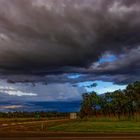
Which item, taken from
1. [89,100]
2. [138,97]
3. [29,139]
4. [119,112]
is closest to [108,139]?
[29,139]

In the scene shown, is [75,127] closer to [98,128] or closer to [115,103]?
[98,128]

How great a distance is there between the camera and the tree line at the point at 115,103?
5335 inches

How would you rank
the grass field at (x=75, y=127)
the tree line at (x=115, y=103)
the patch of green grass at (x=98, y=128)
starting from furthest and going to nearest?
the tree line at (x=115, y=103)
the grass field at (x=75, y=127)
the patch of green grass at (x=98, y=128)

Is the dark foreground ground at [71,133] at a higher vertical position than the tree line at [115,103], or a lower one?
lower

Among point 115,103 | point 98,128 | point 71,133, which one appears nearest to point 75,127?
point 98,128

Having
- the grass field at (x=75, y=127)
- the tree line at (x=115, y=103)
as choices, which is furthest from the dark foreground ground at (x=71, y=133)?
the tree line at (x=115, y=103)

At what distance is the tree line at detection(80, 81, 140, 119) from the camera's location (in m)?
136

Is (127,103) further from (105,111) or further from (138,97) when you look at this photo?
(105,111)

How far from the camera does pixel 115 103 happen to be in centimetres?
14612

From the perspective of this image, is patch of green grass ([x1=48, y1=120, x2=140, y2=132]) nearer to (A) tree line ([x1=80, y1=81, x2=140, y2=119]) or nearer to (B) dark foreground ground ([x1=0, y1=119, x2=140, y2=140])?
(B) dark foreground ground ([x1=0, y1=119, x2=140, y2=140])

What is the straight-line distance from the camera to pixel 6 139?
35781 millimetres

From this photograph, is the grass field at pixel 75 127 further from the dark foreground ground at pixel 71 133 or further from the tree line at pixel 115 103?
the tree line at pixel 115 103

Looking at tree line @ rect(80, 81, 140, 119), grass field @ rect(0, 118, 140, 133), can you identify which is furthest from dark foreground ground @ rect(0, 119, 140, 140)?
tree line @ rect(80, 81, 140, 119)

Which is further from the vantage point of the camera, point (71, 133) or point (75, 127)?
point (75, 127)
